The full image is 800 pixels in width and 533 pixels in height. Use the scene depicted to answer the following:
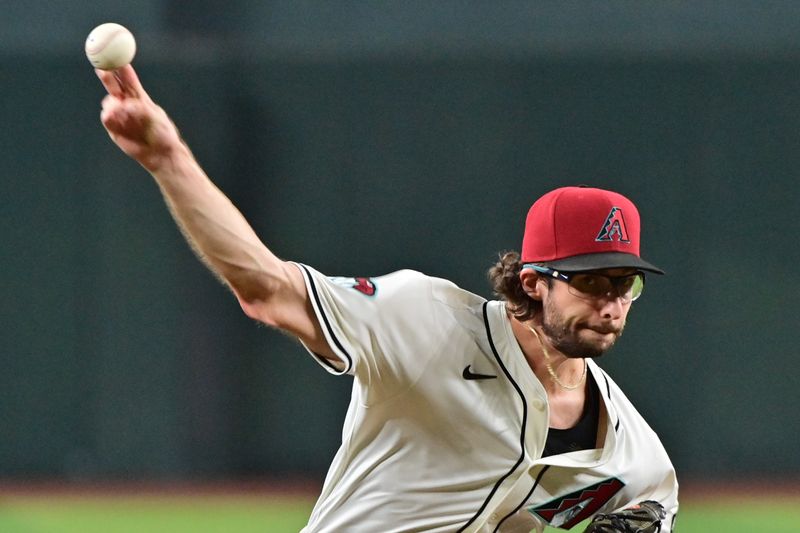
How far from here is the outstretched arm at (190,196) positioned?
184 centimetres

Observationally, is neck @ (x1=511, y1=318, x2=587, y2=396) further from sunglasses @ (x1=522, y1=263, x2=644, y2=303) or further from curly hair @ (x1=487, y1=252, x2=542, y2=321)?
sunglasses @ (x1=522, y1=263, x2=644, y2=303)

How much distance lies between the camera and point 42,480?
6230 mm

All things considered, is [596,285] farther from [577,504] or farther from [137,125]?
[137,125]

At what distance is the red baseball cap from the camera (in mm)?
2518

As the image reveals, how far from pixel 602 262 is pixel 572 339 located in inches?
7.1

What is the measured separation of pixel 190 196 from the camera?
1.87m

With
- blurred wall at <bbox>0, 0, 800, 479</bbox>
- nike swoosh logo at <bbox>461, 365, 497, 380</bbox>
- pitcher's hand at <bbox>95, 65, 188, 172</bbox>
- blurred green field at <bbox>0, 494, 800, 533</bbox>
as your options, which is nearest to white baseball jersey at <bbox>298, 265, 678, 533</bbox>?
nike swoosh logo at <bbox>461, 365, 497, 380</bbox>

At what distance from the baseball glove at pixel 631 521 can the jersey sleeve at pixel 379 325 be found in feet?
1.99

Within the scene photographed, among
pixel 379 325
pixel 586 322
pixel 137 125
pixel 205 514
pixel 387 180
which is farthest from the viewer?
pixel 387 180

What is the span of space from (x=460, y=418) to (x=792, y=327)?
462 centimetres

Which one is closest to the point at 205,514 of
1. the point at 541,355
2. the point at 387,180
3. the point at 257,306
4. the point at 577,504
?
the point at 387,180

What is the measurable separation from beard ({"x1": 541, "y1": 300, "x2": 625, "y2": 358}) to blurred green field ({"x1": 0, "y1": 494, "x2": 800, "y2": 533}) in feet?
8.15

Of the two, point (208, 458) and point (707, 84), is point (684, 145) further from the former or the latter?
point (208, 458)

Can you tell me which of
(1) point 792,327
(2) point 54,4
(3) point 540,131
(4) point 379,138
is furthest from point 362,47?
(1) point 792,327
